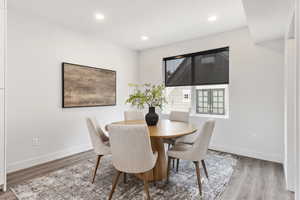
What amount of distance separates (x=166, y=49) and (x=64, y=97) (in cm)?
281

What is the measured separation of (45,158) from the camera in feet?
10.2

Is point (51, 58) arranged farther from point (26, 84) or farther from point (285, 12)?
point (285, 12)

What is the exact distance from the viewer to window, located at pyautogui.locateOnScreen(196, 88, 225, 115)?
3820 millimetres

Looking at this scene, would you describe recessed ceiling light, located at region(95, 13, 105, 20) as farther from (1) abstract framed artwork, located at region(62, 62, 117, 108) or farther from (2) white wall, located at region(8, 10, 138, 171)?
(1) abstract framed artwork, located at region(62, 62, 117, 108)

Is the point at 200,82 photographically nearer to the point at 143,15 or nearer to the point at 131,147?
the point at 143,15

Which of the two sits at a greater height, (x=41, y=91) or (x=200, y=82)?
(x=200, y=82)

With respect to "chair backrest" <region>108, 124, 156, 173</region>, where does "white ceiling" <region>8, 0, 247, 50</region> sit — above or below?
above

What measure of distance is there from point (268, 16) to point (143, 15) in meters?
1.86

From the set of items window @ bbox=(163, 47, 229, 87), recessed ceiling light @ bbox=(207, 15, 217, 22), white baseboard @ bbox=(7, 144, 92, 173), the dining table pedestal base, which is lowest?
white baseboard @ bbox=(7, 144, 92, 173)

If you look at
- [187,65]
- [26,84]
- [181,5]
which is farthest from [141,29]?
[26,84]

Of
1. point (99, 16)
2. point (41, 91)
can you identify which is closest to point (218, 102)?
point (99, 16)

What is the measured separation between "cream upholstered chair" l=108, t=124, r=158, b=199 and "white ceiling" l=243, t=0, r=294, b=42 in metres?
1.89

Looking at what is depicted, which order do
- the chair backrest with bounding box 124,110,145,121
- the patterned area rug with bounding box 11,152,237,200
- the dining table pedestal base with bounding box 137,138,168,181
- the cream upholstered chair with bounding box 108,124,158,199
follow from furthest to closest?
the chair backrest with bounding box 124,110,145,121 < the dining table pedestal base with bounding box 137,138,168,181 < the patterned area rug with bounding box 11,152,237,200 < the cream upholstered chair with bounding box 108,124,158,199

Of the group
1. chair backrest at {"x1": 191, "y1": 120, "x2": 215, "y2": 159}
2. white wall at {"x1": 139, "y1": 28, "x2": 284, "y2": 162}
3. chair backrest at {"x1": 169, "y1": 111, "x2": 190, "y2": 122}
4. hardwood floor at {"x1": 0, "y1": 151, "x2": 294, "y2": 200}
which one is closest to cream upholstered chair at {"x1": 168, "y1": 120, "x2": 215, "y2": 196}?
chair backrest at {"x1": 191, "y1": 120, "x2": 215, "y2": 159}
